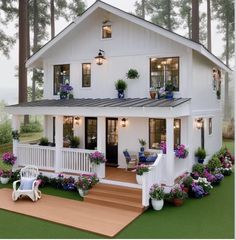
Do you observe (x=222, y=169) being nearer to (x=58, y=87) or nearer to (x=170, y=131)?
(x=170, y=131)

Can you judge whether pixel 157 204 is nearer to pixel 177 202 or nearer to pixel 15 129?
pixel 177 202

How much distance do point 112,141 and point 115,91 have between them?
8.05 ft

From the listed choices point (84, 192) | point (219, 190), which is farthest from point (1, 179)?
point (219, 190)

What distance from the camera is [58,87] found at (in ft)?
50.4

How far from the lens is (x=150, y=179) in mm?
9914

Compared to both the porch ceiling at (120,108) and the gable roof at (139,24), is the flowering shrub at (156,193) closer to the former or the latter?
the porch ceiling at (120,108)

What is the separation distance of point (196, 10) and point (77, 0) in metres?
12.7

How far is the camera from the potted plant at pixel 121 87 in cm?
1327

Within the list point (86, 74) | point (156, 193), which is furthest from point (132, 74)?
point (156, 193)

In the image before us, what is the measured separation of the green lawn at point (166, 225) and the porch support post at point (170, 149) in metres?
1.11

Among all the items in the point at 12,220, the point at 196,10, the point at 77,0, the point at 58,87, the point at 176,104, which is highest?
the point at 77,0

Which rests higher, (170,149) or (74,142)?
(170,149)

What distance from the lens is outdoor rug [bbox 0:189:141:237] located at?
8359 mm

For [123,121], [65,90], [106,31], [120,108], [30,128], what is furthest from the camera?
[30,128]
